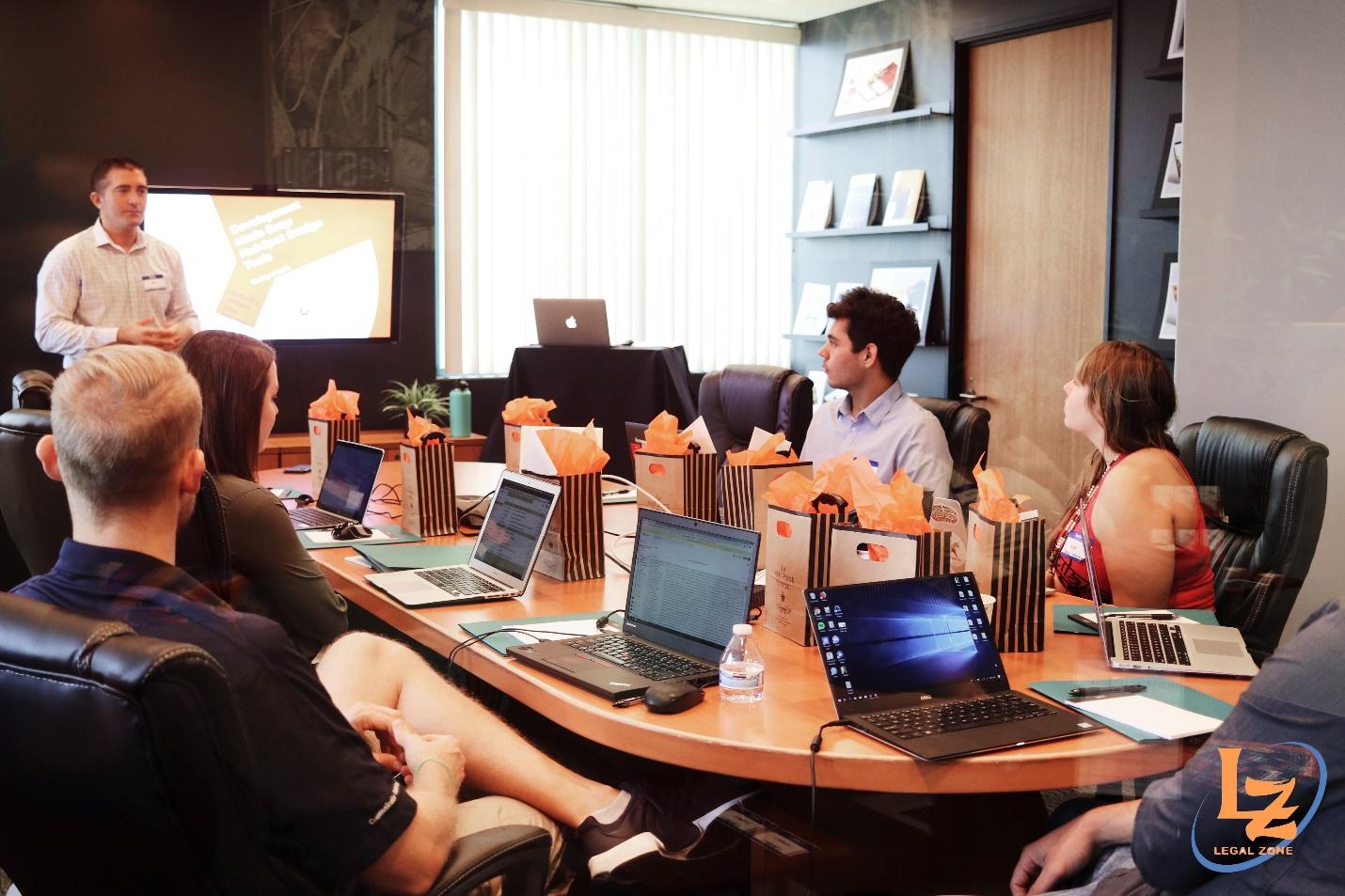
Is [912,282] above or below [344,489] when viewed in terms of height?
above

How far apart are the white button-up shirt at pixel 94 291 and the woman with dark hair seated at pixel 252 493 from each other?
2.23 m

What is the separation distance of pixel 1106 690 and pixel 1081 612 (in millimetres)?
454

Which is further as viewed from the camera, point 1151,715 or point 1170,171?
point 1170,171

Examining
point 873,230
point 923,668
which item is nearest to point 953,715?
point 923,668

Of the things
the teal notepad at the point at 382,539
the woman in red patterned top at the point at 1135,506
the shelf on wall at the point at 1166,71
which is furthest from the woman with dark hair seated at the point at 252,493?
the shelf on wall at the point at 1166,71

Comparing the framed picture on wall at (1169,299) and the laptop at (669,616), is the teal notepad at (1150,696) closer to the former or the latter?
the laptop at (669,616)

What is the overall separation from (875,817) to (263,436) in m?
1.45

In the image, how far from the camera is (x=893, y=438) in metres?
3.49

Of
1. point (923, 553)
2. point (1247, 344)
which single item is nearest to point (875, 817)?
point (923, 553)

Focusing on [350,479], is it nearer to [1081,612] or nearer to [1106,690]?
[1081,612]

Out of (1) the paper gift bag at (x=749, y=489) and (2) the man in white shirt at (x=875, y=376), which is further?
(2) the man in white shirt at (x=875, y=376)

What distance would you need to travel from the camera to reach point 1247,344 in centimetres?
214

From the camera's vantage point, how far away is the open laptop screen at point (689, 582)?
6.53 feet

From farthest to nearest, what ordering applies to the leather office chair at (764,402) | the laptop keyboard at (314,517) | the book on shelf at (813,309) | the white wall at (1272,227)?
1. the book on shelf at (813,309)
2. the leather office chair at (764,402)
3. the laptop keyboard at (314,517)
4. the white wall at (1272,227)
